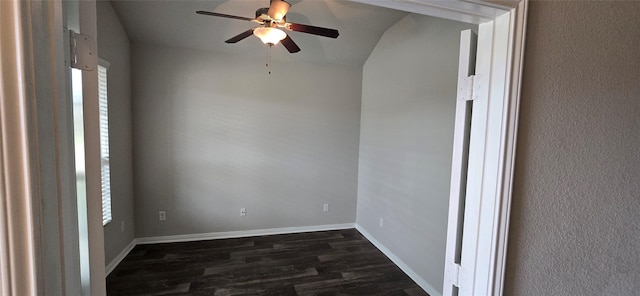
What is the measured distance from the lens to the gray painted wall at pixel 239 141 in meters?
3.17

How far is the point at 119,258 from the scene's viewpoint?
280 centimetres

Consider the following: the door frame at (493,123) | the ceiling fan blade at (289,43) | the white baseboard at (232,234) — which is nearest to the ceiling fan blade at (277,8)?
the ceiling fan blade at (289,43)

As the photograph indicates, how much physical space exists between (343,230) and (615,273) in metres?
3.07

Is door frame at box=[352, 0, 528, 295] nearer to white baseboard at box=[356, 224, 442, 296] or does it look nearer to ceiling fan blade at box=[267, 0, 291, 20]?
ceiling fan blade at box=[267, 0, 291, 20]

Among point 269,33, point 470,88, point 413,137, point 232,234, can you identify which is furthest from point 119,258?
point 470,88

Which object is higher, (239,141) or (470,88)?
(470,88)

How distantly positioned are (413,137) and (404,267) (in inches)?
55.5

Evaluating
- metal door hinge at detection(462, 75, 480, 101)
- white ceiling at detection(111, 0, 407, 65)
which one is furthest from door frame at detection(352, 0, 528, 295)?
white ceiling at detection(111, 0, 407, 65)

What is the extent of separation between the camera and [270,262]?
114 inches

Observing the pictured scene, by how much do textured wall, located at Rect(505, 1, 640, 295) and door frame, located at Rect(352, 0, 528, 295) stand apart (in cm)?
7

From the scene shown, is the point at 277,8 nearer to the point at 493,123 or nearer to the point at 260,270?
the point at 493,123

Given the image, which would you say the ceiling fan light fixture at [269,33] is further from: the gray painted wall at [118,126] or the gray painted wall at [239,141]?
the gray painted wall at [118,126]

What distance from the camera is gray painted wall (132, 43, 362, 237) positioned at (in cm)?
317

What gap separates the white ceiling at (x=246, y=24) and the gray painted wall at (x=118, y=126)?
0.73 feet
